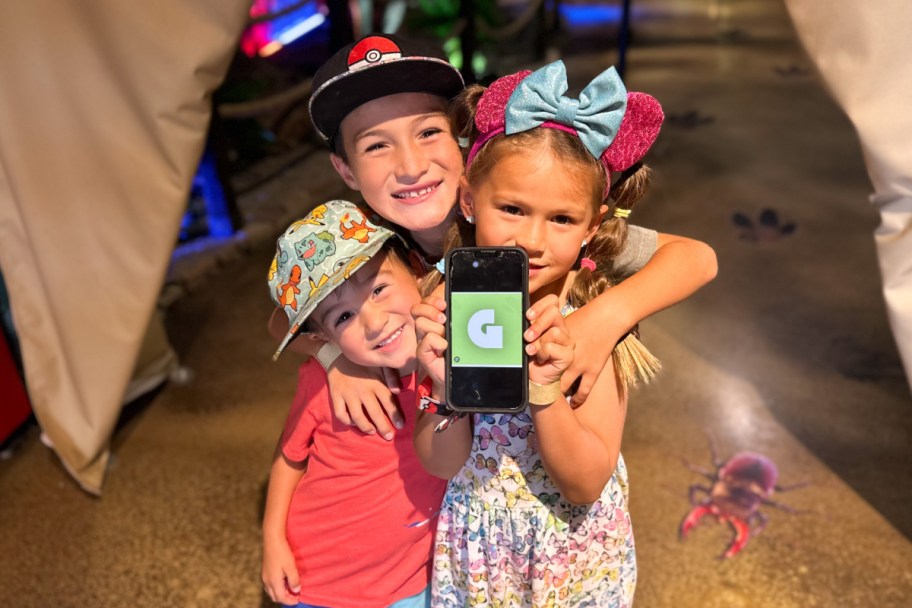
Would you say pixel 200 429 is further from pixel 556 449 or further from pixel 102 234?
pixel 556 449

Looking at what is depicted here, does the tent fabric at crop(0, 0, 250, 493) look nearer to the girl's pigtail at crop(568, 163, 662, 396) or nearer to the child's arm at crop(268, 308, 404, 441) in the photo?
the child's arm at crop(268, 308, 404, 441)

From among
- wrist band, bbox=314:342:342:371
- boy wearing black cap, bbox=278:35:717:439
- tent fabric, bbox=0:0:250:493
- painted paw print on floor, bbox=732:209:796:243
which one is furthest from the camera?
painted paw print on floor, bbox=732:209:796:243

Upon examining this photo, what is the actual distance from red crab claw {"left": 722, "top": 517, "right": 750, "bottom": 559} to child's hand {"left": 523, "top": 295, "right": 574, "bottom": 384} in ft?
4.12

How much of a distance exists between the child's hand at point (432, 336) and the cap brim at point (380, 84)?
48 centimetres

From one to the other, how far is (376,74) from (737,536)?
147 centimetres

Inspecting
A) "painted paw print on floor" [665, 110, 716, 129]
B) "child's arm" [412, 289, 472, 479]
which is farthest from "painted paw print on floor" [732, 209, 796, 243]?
"child's arm" [412, 289, 472, 479]

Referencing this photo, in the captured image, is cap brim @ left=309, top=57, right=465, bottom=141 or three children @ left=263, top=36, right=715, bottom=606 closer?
three children @ left=263, top=36, right=715, bottom=606

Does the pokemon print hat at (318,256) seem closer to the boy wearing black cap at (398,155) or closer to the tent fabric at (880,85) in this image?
the boy wearing black cap at (398,155)

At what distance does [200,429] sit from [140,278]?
0.66 metres

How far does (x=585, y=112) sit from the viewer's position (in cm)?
101

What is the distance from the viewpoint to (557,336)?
2.99 ft

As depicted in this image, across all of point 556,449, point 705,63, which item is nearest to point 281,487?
point 556,449

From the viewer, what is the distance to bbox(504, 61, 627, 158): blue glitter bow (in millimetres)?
1006

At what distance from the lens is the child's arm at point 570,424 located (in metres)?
0.92
